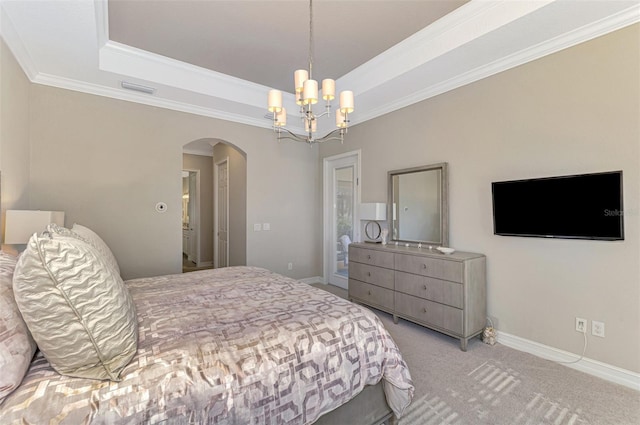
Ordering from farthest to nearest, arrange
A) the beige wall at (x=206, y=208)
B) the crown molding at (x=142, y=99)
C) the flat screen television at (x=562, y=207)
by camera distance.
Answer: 1. the beige wall at (x=206, y=208)
2. the crown molding at (x=142, y=99)
3. the flat screen television at (x=562, y=207)

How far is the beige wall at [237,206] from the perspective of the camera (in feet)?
15.1

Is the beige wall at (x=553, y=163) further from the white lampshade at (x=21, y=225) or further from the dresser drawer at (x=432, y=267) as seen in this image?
the white lampshade at (x=21, y=225)

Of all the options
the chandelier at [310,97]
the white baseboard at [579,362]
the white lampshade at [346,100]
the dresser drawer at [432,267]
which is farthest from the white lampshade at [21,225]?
the white baseboard at [579,362]

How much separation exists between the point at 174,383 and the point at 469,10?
131 inches

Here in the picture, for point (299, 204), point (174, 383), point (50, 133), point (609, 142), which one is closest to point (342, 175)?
point (299, 204)

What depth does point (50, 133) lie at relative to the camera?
10.2ft

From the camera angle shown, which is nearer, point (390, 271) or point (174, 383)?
point (174, 383)

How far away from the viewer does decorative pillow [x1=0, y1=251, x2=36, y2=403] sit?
0.92 metres

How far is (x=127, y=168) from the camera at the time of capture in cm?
354

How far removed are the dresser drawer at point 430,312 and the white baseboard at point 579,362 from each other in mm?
542

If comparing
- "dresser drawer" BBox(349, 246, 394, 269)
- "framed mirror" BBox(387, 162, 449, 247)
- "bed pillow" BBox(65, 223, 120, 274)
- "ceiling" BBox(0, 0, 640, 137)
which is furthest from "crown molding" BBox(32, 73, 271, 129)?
"dresser drawer" BBox(349, 246, 394, 269)

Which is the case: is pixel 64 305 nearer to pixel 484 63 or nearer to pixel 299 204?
pixel 484 63

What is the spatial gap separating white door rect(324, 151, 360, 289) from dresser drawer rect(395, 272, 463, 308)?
138 cm

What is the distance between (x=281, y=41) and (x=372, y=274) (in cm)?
287
